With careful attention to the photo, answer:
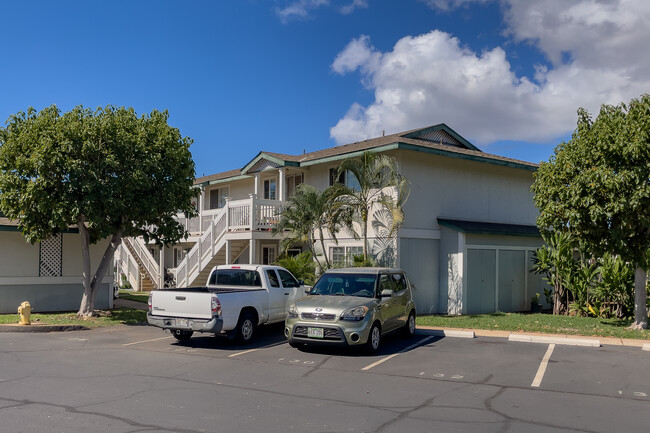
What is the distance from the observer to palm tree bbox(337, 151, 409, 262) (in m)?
17.5

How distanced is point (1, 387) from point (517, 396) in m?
7.48

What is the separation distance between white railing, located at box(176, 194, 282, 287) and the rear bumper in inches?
346

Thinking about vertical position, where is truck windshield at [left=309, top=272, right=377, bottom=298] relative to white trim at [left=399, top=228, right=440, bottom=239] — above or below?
below

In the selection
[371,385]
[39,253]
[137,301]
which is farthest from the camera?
[137,301]

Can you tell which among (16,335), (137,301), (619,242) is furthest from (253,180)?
(619,242)

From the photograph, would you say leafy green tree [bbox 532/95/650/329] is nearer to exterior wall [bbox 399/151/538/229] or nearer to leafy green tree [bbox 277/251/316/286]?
exterior wall [bbox 399/151/538/229]

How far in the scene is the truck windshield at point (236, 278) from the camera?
13695mm

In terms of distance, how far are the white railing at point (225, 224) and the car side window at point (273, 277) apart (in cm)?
669

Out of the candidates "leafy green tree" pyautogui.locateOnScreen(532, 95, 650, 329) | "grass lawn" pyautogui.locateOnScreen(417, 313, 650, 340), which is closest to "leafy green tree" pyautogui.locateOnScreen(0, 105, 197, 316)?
"grass lawn" pyautogui.locateOnScreen(417, 313, 650, 340)

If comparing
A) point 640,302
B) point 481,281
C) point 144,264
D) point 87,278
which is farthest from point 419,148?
point 144,264

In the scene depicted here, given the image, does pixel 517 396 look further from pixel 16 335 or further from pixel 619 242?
pixel 16 335

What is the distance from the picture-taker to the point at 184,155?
17.1 m

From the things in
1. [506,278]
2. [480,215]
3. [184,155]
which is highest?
[184,155]

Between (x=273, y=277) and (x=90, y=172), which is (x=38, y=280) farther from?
(x=273, y=277)
